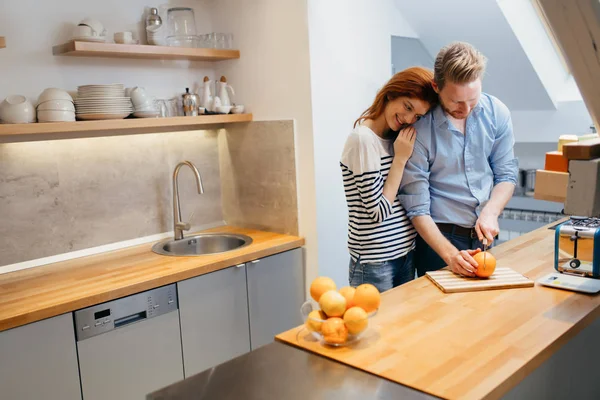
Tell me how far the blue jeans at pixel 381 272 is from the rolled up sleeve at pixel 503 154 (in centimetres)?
48

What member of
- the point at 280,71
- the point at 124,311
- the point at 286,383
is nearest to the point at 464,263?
the point at 286,383

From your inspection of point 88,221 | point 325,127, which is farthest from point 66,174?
point 325,127

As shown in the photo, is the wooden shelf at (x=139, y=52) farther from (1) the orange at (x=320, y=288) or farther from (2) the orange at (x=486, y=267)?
(2) the orange at (x=486, y=267)

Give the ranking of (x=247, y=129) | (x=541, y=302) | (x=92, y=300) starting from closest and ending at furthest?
(x=541, y=302)
(x=92, y=300)
(x=247, y=129)

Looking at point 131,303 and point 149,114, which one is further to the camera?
point 149,114

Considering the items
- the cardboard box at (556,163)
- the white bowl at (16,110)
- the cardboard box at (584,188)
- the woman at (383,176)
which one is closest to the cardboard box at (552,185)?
the cardboard box at (556,163)

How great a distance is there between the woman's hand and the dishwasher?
1.16 metres

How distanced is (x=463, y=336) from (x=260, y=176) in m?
1.94

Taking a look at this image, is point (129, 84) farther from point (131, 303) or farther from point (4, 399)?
point (4, 399)

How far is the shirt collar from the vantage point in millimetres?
2166

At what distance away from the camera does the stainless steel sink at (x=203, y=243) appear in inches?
124

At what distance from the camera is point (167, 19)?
122 inches

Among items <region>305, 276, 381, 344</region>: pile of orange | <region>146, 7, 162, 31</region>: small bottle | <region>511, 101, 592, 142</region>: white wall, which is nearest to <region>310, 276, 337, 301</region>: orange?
<region>305, 276, 381, 344</region>: pile of orange

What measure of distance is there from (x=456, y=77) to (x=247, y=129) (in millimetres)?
1554
